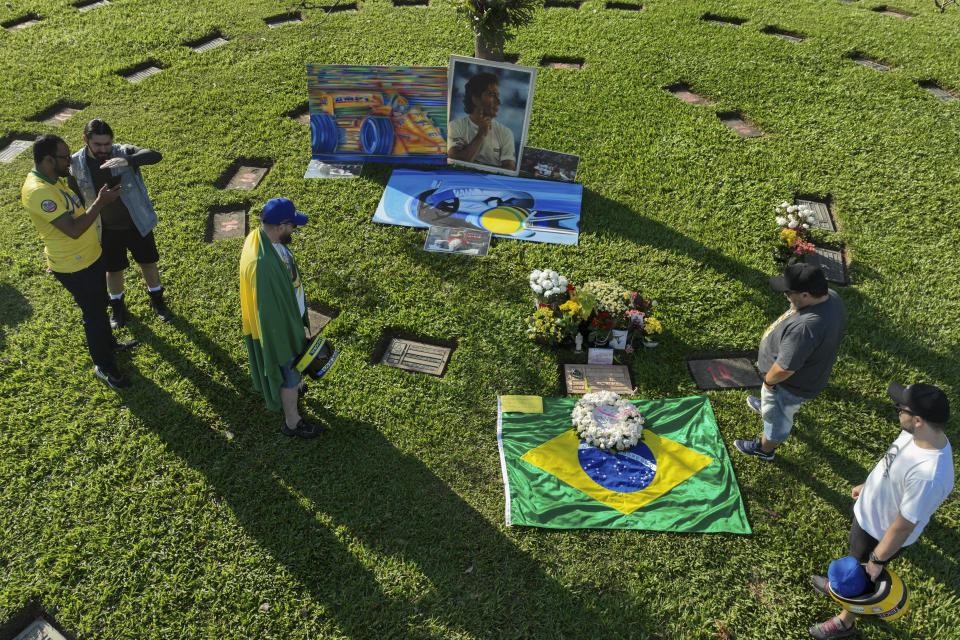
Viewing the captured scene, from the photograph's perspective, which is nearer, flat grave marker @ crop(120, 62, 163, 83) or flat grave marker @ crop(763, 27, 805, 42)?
flat grave marker @ crop(120, 62, 163, 83)

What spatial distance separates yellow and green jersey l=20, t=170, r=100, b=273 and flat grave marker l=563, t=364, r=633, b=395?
517 cm

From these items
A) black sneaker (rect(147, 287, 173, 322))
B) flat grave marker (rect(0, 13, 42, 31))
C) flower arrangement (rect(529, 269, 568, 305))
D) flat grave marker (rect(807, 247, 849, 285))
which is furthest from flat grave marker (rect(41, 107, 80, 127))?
flat grave marker (rect(807, 247, 849, 285))

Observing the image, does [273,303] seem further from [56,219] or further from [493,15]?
[493,15]

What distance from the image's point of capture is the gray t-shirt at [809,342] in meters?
5.00

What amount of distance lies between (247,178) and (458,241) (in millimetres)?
3726

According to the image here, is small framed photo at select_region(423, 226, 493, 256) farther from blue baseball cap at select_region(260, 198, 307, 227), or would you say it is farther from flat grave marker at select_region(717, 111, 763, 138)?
flat grave marker at select_region(717, 111, 763, 138)

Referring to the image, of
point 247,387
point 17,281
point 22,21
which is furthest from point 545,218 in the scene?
point 22,21

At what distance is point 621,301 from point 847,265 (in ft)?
11.7

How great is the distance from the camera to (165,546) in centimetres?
537

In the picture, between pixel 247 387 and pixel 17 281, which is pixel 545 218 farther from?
pixel 17 281

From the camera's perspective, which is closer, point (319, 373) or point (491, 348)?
point (319, 373)

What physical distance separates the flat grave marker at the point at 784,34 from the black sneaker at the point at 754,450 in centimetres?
1088

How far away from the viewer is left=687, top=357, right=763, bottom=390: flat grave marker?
6797 millimetres

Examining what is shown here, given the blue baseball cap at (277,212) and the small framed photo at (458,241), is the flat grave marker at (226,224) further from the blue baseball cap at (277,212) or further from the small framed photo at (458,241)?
the blue baseball cap at (277,212)
